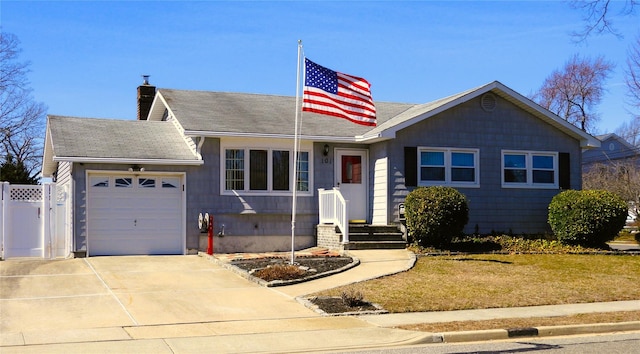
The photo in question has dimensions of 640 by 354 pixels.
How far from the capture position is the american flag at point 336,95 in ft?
56.3

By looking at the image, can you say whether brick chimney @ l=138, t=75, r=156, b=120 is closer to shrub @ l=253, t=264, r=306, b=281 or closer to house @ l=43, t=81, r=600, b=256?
house @ l=43, t=81, r=600, b=256

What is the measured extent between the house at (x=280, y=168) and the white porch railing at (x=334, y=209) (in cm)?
7

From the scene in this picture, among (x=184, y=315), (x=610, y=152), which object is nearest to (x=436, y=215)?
(x=184, y=315)

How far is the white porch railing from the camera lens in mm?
20125

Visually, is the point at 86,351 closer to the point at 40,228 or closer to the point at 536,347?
the point at 536,347

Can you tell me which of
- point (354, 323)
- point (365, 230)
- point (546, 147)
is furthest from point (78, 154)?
point (546, 147)

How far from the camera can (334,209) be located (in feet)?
68.6

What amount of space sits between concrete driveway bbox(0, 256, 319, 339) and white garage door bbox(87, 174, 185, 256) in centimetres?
179

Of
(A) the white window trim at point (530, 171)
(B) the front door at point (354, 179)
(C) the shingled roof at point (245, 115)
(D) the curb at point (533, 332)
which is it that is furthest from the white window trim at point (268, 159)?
(D) the curb at point (533, 332)

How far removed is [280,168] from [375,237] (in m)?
3.59

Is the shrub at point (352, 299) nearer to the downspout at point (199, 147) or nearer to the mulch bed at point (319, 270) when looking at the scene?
the mulch bed at point (319, 270)

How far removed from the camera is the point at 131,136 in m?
22.1

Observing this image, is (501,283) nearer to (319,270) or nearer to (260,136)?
(319,270)

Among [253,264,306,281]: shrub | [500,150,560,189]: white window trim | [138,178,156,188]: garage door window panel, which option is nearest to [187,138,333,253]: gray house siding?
[138,178,156,188]: garage door window panel
